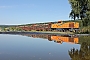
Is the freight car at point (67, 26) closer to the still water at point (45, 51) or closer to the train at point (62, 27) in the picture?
the train at point (62, 27)

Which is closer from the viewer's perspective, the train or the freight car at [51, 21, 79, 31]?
the freight car at [51, 21, 79, 31]

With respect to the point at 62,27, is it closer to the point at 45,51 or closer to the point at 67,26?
the point at 67,26

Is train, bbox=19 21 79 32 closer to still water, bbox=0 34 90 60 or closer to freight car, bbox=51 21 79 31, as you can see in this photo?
freight car, bbox=51 21 79 31

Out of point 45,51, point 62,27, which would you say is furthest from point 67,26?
point 45,51

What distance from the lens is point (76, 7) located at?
160 ft

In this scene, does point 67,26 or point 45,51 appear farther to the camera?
point 67,26

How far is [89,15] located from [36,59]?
3117 centimetres

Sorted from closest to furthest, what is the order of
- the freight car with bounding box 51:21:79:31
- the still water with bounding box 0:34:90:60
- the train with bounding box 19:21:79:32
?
the still water with bounding box 0:34:90:60 → the freight car with bounding box 51:21:79:31 → the train with bounding box 19:21:79:32

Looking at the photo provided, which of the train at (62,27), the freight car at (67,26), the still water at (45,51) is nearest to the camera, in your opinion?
the still water at (45,51)

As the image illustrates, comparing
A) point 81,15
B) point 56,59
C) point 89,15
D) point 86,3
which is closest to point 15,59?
point 56,59

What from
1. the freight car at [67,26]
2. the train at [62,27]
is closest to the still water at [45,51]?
the train at [62,27]

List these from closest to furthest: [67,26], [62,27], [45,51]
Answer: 1. [45,51]
2. [67,26]
3. [62,27]

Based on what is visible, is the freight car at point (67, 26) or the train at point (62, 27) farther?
the train at point (62, 27)

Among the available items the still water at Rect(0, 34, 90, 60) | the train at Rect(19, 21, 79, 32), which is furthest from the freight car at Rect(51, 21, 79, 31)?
the still water at Rect(0, 34, 90, 60)
